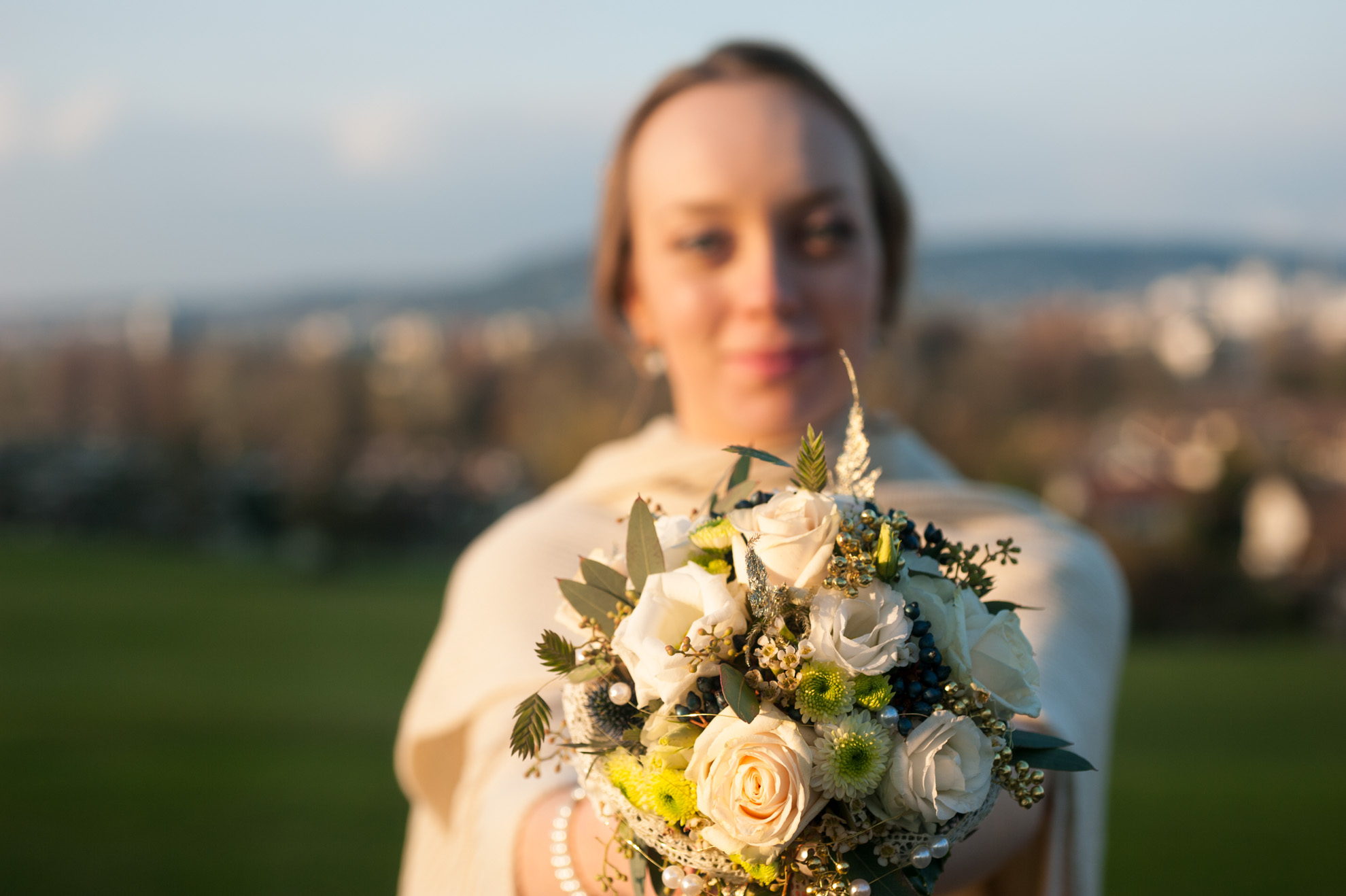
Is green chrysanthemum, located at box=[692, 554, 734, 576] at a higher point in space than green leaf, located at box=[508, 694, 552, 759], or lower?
higher

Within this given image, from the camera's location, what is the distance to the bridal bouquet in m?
1.05

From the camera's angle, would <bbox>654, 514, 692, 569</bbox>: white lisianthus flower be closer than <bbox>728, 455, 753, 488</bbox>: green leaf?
Yes

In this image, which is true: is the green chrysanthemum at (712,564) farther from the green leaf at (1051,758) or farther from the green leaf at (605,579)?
the green leaf at (1051,758)

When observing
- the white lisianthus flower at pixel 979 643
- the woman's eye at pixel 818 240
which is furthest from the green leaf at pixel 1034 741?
the woman's eye at pixel 818 240

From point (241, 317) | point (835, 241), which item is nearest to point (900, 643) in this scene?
point (835, 241)

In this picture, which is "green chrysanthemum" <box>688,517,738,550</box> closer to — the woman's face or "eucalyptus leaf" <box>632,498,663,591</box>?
"eucalyptus leaf" <box>632,498,663,591</box>

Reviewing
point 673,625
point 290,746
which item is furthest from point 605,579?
point 290,746

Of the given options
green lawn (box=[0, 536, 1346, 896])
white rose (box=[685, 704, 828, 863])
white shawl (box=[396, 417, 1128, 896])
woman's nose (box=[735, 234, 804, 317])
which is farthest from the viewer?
green lawn (box=[0, 536, 1346, 896])

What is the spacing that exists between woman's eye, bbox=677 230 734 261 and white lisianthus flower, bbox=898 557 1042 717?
1.12 metres

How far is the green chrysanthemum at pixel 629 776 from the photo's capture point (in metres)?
1.14

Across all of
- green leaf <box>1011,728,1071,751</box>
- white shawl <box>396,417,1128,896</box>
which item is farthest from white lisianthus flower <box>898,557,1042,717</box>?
white shawl <box>396,417,1128,896</box>

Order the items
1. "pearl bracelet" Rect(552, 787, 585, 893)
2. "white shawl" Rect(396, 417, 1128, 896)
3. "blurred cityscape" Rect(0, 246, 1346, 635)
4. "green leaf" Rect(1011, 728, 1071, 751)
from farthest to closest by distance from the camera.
A: "blurred cityscape" Rect(0, 246, 1346, 635)
"white shawl" Rect(396, 417, 1128, 896)
"pearl bracelet" Rect(552, 787, 585, 893)
"green leaf" Rect(1011, 728, 1071, 751)

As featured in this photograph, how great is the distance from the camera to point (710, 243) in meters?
2.13

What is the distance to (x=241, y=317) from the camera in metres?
24.8
